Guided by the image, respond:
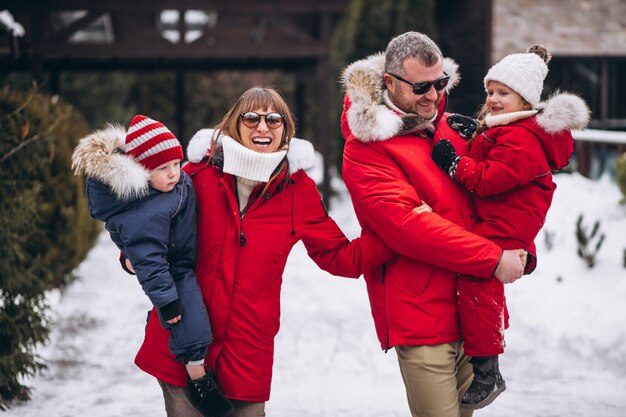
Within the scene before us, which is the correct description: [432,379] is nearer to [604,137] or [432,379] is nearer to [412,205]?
[412,205]

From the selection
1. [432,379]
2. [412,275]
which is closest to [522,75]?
[412,275]

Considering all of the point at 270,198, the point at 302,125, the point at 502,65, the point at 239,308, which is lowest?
the point at 302,125

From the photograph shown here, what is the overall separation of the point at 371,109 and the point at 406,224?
18.4 inches

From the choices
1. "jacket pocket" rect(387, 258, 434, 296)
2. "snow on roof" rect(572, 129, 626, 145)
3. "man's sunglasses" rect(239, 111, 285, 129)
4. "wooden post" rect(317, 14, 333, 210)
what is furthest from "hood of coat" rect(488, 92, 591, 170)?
"wooden post" rect(317, 14, 333, 210)

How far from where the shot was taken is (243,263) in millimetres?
Answer: 3307

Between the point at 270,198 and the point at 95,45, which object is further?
the point at 95,45

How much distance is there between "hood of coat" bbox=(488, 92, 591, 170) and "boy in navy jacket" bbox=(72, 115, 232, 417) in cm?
130

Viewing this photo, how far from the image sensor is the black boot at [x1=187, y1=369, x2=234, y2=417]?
323cm

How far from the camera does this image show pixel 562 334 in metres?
6.89

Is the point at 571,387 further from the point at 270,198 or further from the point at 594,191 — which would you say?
the point at 594,191

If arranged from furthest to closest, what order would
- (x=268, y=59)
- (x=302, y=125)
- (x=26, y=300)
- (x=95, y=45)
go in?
(x=302, y=125)
(x=268, y=59)
(x=95, y=45)
(x=26, y=300)

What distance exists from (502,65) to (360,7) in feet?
40.9

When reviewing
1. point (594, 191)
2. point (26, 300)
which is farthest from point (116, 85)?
point (26, 300)

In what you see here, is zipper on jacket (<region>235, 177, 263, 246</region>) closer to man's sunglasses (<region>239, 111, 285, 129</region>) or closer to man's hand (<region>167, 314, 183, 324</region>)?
man's sunglasses (<region>239, 111, 285, 129</region>)
